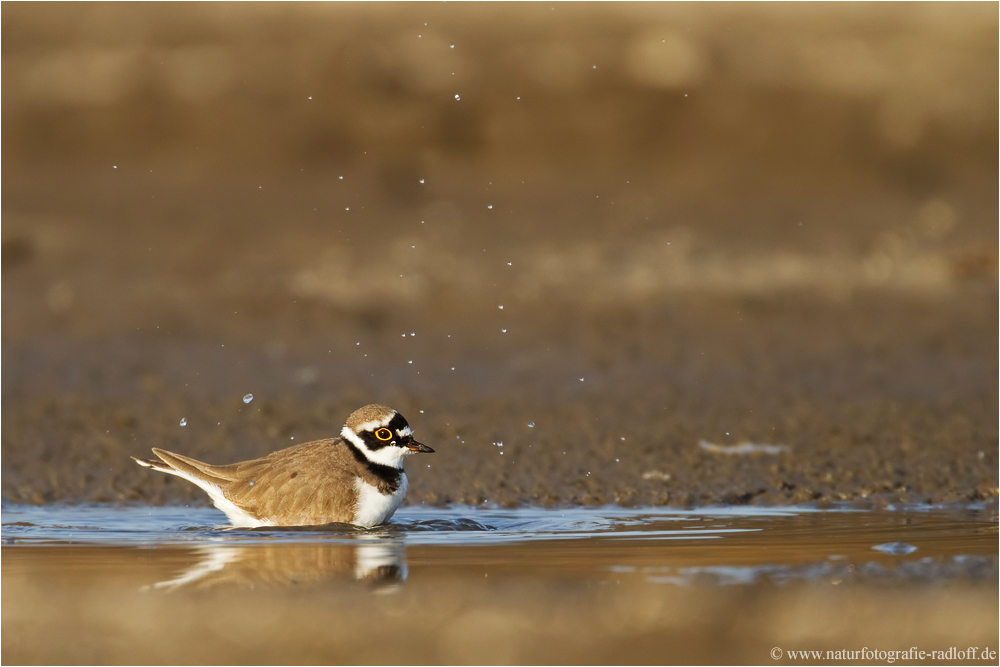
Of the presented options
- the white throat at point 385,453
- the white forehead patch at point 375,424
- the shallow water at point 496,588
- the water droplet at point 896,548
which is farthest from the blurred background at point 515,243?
the water droplet at point 896,548

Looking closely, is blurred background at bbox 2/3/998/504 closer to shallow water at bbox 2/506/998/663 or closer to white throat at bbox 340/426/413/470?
white throat at bbox 340/426/413/470

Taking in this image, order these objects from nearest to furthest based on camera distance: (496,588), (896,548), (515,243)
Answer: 1. (496,588)
2. (896,548)
3. (515,243)

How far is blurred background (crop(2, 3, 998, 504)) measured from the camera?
1218cm

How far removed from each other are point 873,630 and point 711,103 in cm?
1622

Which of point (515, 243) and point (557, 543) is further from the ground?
point (515, 243)

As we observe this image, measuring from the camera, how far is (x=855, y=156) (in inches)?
837

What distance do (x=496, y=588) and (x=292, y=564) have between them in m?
1.25

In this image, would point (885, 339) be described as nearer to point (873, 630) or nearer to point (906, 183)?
point (906, 183)

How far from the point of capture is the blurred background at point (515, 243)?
1218 cm

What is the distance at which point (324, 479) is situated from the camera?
9.12 m

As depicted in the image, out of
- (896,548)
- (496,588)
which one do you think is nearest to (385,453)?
(496,588)

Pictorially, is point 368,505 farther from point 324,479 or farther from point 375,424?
point 375,424

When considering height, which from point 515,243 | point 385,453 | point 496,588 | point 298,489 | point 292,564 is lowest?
point 496,588

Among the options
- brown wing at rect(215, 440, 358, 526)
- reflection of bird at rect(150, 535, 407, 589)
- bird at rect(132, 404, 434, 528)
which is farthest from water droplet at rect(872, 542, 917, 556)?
brown wing at rect(215, 440, 358, 526)
